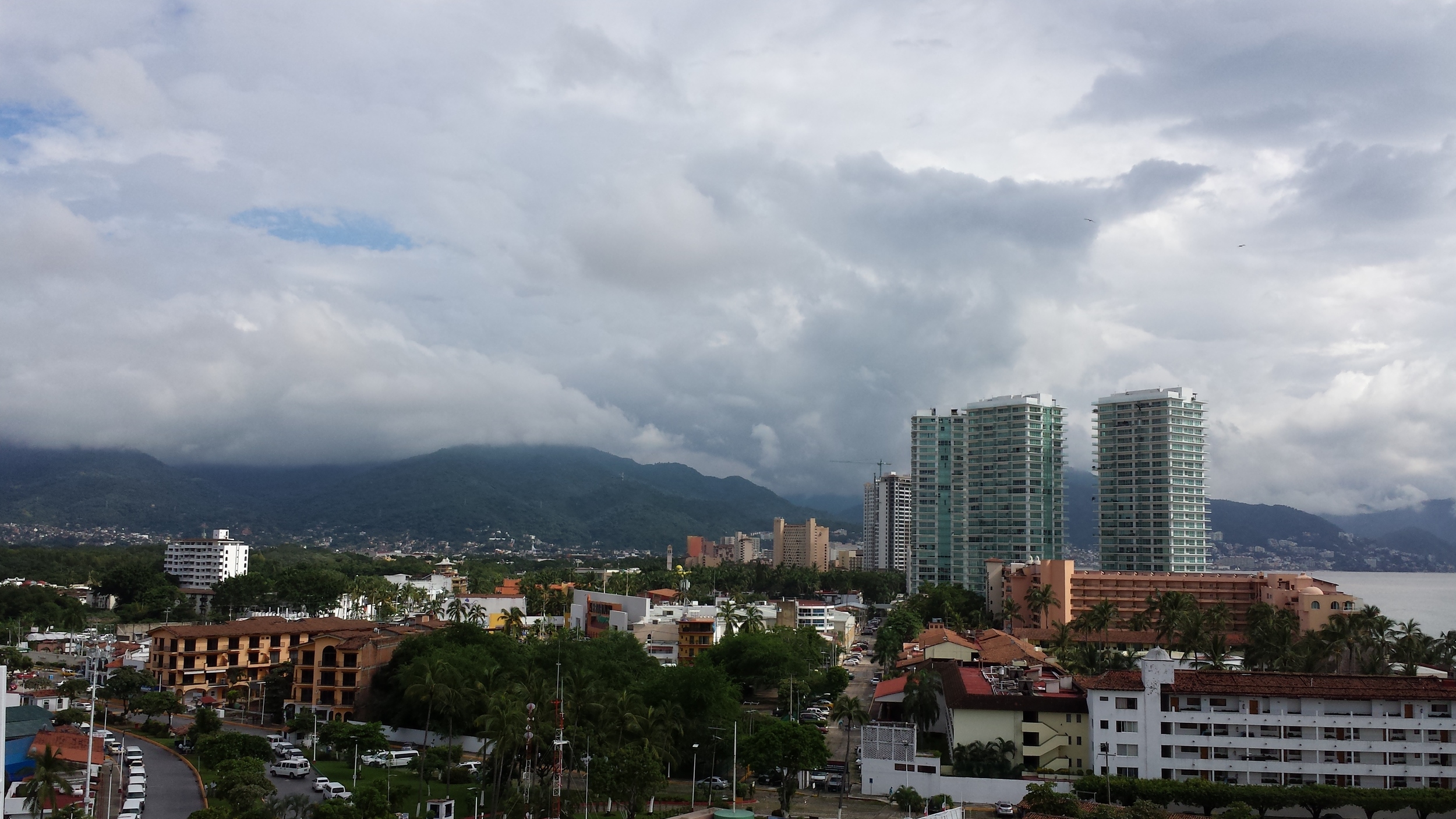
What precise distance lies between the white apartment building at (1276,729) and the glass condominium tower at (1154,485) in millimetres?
107453

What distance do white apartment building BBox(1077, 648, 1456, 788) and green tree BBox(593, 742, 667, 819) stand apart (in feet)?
77.6

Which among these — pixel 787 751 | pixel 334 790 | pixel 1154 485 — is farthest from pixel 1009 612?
pixel 334 790

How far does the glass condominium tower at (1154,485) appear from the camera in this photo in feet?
522

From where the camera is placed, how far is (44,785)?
3909cm

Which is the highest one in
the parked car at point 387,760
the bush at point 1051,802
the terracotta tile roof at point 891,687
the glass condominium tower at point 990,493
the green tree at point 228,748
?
the glass condominium tower at point 990,493

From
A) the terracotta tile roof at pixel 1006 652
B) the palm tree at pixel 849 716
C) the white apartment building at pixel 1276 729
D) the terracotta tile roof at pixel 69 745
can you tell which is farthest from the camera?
the terracotta tile roof at pixel 1006 652

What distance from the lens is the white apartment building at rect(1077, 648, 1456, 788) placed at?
54.2 meters

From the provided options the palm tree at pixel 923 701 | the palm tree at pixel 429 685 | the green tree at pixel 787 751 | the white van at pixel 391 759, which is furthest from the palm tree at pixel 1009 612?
the white van at pixel 391 759

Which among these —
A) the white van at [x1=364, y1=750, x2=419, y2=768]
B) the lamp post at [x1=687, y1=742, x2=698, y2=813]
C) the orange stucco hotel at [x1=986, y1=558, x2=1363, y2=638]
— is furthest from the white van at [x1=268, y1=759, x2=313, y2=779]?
the orange stucco hotel at [x1=986, y1=558, x2=1363, y2=638]

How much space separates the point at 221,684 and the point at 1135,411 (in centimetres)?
13261

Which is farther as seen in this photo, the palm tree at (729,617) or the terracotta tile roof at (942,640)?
the palm tree at (729,617)

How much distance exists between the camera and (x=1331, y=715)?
54.8 meters

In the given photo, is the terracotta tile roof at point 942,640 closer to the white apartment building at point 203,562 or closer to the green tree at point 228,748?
the green tree at point 228,748

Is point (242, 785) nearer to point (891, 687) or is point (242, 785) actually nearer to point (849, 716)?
point (849, 716)
